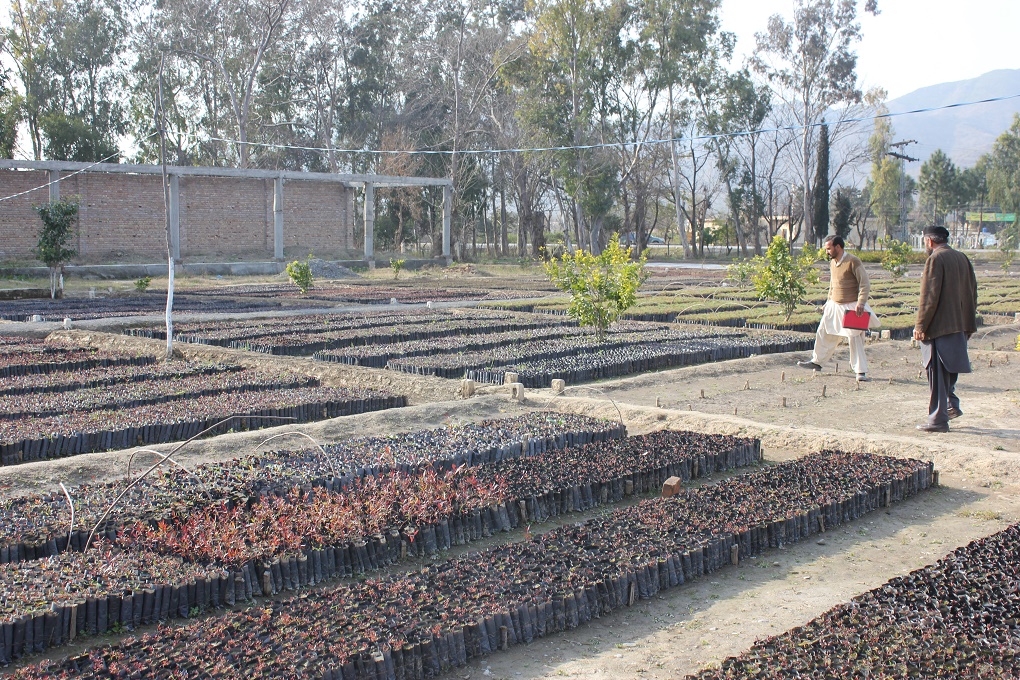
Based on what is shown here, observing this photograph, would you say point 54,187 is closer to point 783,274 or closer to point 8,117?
point 8,117

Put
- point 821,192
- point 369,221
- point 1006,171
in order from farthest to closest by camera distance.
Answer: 1. point 1006,171
2. point 821,192
3. point 369,221

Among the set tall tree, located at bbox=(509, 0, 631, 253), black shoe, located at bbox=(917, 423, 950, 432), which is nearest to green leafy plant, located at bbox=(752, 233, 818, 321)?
black shoe, located at bbox=(917, 423, 950, 432)

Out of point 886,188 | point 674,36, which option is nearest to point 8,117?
point 674,36

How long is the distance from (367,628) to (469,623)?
427 mm

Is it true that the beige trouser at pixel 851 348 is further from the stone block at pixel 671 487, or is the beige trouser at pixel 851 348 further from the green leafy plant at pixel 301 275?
the green leafy plant at pixel 301 275

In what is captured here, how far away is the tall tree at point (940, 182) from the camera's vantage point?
215ft

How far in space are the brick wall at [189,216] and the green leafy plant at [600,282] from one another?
20.9 meters

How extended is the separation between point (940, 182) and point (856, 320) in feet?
206

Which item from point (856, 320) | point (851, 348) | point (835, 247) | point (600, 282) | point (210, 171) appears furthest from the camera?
point (210, 171)

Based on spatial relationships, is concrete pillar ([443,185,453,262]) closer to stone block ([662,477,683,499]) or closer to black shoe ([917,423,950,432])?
black shoe ([917,423,950,432])

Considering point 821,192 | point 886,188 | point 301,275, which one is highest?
point 886,188

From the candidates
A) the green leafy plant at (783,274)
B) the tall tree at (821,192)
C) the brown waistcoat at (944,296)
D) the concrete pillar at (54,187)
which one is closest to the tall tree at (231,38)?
the concrete pillar at (54,187)

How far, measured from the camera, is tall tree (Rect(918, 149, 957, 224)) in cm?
6544

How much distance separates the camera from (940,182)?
65.6 m
